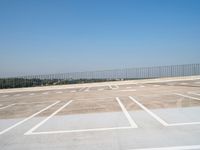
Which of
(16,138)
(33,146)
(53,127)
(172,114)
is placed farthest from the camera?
(172,114)

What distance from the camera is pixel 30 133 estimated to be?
6.04 meters

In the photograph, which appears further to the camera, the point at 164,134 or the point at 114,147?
the point at 164,134

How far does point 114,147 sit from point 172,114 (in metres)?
3.40

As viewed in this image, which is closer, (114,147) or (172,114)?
(114,147)

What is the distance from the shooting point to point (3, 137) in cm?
582

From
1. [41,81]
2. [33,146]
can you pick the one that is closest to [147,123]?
[33,146]

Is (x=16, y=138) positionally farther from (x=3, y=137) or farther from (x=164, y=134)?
(x=164, y=134)

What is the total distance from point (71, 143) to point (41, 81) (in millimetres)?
24023

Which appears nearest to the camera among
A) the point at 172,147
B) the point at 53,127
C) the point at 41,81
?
the point at 172,147

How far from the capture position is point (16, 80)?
28.7 metres

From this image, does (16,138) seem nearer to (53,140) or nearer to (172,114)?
(53,140)

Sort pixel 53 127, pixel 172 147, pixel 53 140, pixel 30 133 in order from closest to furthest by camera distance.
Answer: pixel 172 147 → pixel 53 140 → pixel 30 133 → pixel 53 127

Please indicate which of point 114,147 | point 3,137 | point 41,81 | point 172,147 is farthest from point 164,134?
point 41,81

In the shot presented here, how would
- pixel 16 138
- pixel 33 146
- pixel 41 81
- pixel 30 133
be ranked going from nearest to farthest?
pixel 33 146, pixel 16 138, pixel 30 133, pixel 41 81
